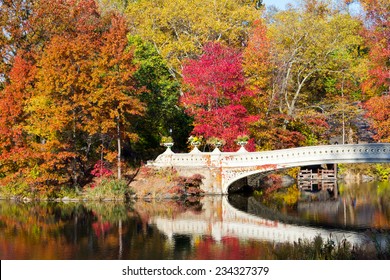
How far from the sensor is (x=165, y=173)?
30500mm

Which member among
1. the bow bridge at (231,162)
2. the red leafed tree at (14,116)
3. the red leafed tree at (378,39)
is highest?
the red leafed tree at (378,39)

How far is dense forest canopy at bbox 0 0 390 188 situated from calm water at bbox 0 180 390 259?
3.67 m

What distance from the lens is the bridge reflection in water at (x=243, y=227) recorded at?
1998 cm

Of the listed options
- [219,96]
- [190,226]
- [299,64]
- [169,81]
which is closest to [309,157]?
[219,96]

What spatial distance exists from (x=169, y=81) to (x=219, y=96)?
4380mm

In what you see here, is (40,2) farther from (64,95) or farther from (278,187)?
(278,187)

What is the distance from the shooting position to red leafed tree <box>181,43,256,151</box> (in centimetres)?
3281

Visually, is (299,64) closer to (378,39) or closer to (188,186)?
(378,39)

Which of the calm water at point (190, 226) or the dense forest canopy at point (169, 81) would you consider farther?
the dense forest canopy at point (169, 81)

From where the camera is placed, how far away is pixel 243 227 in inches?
869

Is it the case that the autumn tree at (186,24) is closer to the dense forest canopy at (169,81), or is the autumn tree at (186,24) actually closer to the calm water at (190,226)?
the dense forest canopy at (169,81)

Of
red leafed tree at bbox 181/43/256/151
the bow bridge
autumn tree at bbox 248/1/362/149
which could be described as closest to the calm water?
the bow bridge

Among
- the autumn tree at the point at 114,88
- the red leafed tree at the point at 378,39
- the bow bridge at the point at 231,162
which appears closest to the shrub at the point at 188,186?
the bow bridge at the point at 231,162

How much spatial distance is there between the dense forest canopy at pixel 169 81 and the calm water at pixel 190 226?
145 inches
